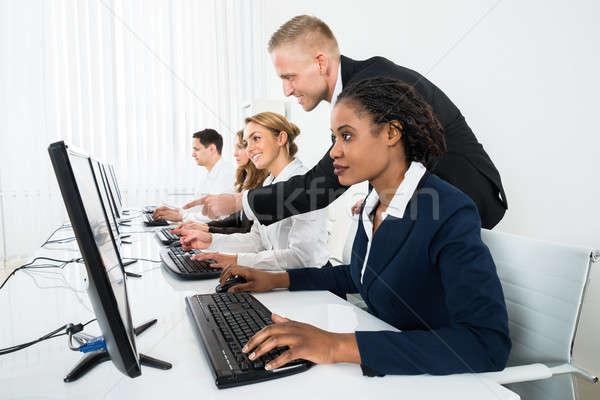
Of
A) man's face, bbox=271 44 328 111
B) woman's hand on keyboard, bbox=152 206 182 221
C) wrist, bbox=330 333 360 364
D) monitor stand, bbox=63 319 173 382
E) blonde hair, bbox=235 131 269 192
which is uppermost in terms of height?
man's face, bbox=271 44 328 111

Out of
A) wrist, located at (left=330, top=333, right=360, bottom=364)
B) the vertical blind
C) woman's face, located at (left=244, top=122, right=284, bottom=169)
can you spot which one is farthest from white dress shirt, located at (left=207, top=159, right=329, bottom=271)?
the vertical blind

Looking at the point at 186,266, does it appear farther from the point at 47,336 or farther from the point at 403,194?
the point at 403,194

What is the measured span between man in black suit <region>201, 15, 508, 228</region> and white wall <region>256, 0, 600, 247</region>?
0.51 metres

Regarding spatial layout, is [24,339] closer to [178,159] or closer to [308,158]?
[308,158]

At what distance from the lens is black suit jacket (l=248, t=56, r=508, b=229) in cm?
128

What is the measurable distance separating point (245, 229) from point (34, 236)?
242cm

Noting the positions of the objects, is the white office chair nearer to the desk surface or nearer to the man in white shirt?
the desk surface

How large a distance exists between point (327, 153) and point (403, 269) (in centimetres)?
53

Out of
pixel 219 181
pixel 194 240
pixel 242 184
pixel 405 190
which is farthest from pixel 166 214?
pixel 405 190

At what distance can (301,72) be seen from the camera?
4.75ft

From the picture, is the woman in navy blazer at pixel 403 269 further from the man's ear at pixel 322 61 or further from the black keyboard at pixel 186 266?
the man's ear at pixel 322 61

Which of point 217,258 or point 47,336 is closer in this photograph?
point 47,336

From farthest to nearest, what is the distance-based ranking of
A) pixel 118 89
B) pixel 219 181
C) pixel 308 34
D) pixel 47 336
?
pixel 118 89 → pixel 219 181 → pixel 308 34 → pixel 47 336

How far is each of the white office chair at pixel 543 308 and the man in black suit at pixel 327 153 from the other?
1.15ft
